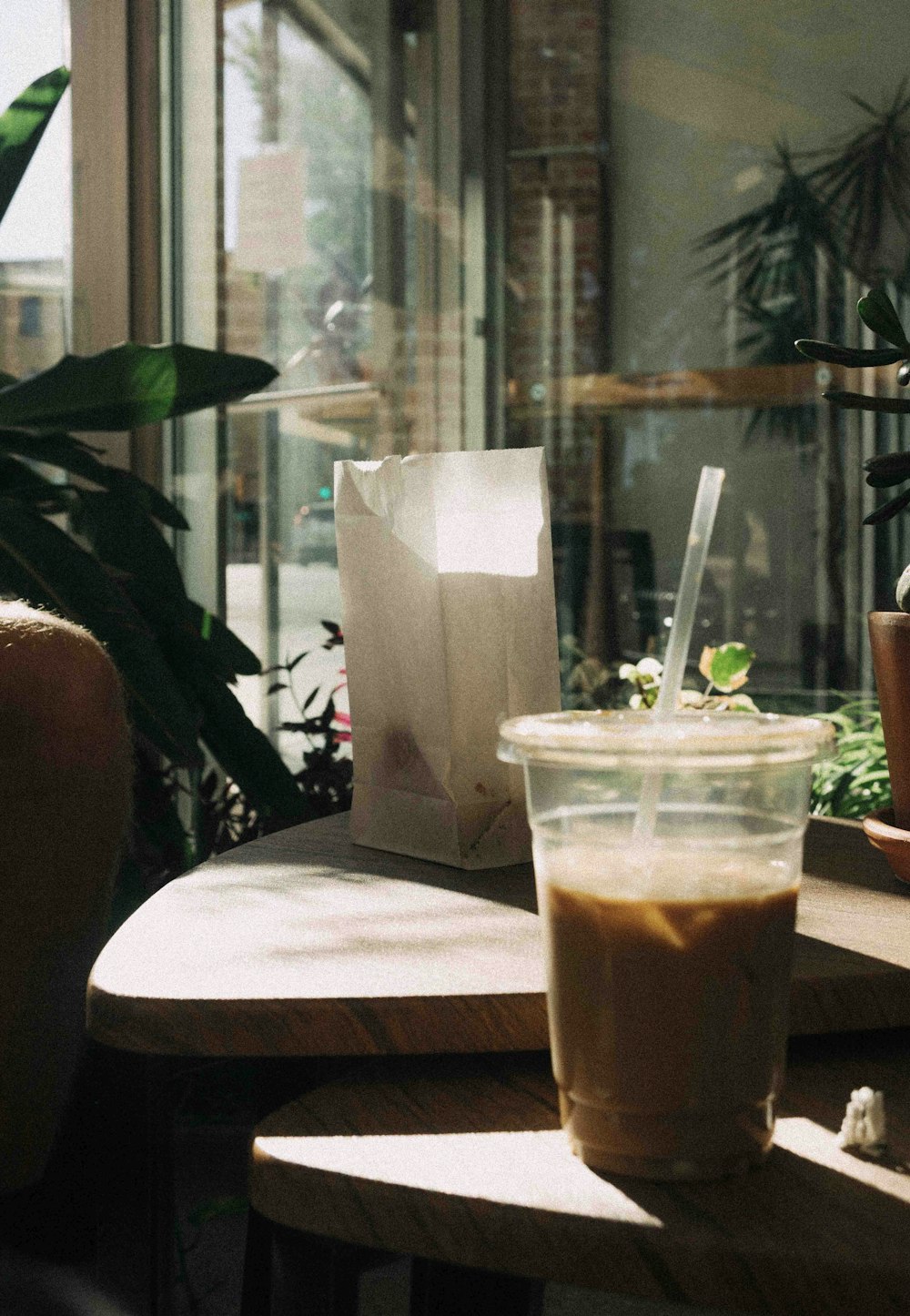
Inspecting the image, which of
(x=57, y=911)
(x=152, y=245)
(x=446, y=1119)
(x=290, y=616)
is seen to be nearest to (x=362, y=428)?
(x=290, y=616)

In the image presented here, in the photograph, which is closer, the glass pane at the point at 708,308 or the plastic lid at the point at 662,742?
the plastic lid at the point at 662,742

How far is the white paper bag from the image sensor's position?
0.89m

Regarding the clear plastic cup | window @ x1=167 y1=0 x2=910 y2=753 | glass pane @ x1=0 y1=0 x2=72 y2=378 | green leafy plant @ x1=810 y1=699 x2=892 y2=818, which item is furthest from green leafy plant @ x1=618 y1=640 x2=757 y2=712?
glass pane @ x1=0 y1=0 x2=72 y2=378

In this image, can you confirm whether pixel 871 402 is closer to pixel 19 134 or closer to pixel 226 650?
pixel 226 650

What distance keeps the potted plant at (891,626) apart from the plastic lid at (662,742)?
10.7 inches

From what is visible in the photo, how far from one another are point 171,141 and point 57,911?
2.30m

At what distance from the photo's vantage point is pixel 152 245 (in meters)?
2.75

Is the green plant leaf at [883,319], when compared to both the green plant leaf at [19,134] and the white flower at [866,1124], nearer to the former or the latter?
the white flower at [866,1124]

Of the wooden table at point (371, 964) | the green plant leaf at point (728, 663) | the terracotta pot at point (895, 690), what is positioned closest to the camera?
the wooden table at point (371, 964)

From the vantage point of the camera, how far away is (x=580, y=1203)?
0.47m

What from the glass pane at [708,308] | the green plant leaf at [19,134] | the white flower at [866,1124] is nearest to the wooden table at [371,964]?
the white flower at [866,1124]

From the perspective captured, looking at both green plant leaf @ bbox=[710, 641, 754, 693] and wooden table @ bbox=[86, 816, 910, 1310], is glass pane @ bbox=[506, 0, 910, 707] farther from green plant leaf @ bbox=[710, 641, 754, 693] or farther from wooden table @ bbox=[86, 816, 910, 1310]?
wooden table @ bbox=[86, 816, 910, 1310]

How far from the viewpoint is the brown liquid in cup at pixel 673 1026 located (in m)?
0.48

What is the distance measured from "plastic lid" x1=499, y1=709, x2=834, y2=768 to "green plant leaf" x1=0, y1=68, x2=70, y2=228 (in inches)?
66.5
